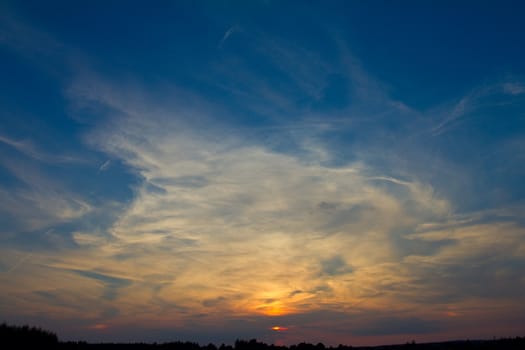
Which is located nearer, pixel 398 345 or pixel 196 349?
pixel 398 345

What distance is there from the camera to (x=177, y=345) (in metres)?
31.5

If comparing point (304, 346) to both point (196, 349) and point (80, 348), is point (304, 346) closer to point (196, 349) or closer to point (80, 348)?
point (196, 349)

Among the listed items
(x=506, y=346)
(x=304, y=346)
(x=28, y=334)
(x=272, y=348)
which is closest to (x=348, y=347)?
(x=304, y=346)

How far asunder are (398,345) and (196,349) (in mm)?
13360

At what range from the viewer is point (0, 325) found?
89.5 ft

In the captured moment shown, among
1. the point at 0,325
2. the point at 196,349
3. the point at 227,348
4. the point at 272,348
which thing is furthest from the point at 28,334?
the point at 272,348

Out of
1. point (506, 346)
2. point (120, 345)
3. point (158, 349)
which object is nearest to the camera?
point (506, 346)

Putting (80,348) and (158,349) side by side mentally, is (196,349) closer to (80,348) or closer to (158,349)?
(158,349)

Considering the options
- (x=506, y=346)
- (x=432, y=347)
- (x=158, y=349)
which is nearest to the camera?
(x=506, y=346)

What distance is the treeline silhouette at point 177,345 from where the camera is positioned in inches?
958

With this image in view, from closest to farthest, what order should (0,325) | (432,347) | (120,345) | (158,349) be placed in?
(432,347) < (0,325) < (158,349) < (120,345)

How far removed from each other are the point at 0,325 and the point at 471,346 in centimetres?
2800

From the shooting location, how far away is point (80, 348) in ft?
91.6

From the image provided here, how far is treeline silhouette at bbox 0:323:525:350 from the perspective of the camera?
79.9ft
